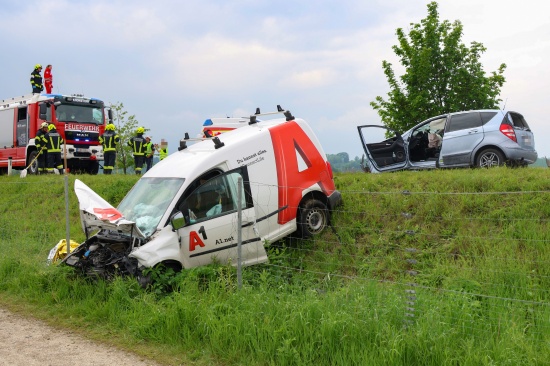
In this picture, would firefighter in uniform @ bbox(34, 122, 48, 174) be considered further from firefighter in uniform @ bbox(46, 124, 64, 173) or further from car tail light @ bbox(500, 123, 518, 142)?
car tail light @ bbox(500, 123, 518, 142)

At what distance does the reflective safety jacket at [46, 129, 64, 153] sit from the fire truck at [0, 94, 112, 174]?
0.91 metres

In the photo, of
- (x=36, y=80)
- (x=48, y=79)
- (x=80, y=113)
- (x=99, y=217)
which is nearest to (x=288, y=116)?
(x=99, y=217)

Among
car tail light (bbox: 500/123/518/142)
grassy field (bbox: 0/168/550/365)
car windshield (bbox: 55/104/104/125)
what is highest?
car windshield (bbox: 55/104/104/125)

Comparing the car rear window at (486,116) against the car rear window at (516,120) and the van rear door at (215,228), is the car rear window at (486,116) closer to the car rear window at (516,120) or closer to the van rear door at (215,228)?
the car rear window at (516,120)

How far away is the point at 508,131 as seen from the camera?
11.9 metres

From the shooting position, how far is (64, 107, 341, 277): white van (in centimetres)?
752

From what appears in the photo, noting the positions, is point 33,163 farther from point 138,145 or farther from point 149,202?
point 149,202

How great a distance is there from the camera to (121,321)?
6.53 meters

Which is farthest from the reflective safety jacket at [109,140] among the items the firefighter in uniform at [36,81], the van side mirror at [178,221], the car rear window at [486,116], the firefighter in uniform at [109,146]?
the van side mirror at [178,221]

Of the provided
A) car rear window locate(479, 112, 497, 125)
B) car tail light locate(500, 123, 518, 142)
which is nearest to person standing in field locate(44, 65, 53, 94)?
car rear window locate(479, 112, 497, 125)

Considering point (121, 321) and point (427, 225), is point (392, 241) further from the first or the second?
point (121, 321)

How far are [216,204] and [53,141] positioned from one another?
12.8 meters

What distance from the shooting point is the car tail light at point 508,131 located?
39.1ft

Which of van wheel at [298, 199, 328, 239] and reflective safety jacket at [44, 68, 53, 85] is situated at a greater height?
reflective safety jacket at [44, 68, 53, 85]
